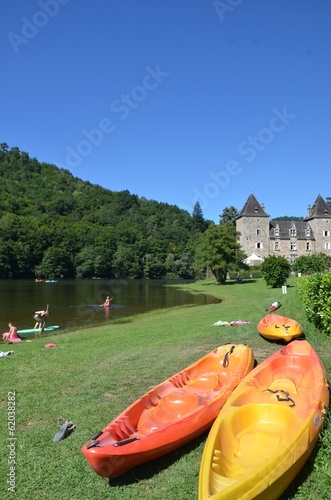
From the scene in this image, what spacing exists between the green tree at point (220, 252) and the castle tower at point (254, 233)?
70.5 feet

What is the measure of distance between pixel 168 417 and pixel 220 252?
152ft

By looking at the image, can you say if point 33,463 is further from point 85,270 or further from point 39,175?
point 39,175

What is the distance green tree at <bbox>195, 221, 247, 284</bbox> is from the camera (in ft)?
167

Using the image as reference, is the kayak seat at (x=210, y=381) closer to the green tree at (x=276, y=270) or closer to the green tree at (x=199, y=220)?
the green tree at (x=276, y=270)

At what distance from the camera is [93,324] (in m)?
20.5

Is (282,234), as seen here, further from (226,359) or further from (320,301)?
(226,359)

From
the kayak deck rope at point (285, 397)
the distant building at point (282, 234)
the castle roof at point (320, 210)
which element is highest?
the castle roof at point (320, 210)

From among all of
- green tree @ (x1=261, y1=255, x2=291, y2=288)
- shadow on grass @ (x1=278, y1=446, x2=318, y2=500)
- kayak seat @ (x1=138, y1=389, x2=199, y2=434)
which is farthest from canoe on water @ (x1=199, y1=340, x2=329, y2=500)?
green tree @ (x1=261, y1=255, x2=291, y2=288)

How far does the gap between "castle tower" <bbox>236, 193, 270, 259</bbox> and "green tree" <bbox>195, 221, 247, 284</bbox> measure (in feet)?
70.5

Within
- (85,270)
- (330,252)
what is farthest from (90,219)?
(330,252)

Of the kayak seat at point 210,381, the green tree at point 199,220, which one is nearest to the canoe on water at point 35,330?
the kayak seat at point 210,381

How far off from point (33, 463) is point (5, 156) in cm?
16036

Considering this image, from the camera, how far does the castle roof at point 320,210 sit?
7500 centimetres

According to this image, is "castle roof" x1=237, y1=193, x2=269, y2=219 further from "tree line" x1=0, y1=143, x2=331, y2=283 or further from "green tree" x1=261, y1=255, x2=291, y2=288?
"green tree" x1=261, y1=255, x2=291, y2=288
